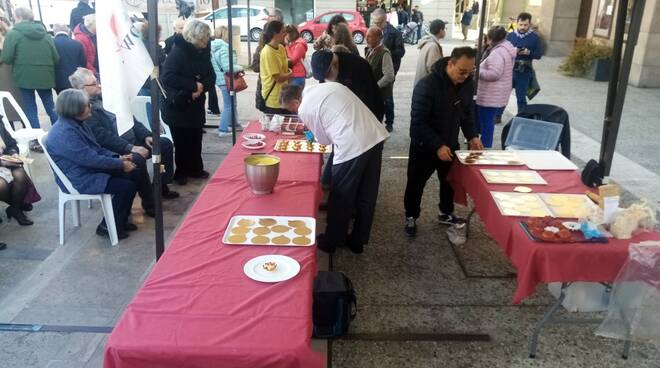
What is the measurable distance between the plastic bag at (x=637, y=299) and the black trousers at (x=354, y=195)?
1631 millimetres

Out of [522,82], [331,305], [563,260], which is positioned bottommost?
[331,305]

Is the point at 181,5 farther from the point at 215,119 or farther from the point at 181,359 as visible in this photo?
the point at 181,359

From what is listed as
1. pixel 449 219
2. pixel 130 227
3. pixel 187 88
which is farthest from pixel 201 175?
pixel 449 219

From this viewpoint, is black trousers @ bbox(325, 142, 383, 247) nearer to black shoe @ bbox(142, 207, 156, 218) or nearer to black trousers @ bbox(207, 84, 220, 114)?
black shoe @ bbox(142, 207, 156, 218)

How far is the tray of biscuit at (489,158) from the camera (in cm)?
361

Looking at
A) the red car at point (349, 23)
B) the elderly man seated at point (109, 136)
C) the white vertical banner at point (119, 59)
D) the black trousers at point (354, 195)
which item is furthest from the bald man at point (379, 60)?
the red car at point (349, 23)

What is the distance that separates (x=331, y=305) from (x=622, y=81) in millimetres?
2627

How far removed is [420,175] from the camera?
402cm

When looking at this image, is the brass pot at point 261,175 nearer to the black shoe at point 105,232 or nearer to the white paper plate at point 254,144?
the white paper plate at point 254,144

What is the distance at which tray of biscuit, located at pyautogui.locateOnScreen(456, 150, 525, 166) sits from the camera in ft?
11.8

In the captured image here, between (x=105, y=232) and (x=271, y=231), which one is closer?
(x=271, y=231)

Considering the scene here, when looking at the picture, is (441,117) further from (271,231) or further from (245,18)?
(245,18)

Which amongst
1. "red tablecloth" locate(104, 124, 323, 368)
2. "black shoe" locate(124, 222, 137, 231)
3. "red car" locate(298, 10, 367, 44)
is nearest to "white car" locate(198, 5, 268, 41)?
"red car" locate(298, 10, 367, 44)

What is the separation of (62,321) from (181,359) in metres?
1.76
